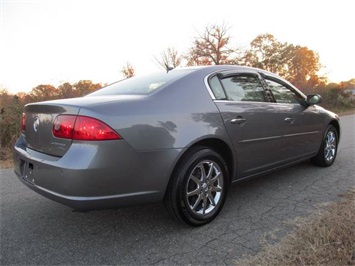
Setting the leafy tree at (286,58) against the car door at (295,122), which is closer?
the car door at (295,122)

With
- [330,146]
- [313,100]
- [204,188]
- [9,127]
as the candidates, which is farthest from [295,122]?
[9,127]

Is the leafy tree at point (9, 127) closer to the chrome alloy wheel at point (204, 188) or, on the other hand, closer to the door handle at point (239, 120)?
the chrome alloy wheel at point (204, 188)

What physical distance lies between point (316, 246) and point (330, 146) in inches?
127

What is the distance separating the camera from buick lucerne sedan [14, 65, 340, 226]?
7.31 ft

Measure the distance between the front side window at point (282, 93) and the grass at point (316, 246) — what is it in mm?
1713

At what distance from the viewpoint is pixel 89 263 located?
2.25m

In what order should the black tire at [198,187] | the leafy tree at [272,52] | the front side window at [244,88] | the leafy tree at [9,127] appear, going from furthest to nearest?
1. the leafy tree at [272,52]
2. the leafy tree at [9,127]
3. the front side window at [244,88]
4. the black tire at [198,187]

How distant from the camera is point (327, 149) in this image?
15.9 feet

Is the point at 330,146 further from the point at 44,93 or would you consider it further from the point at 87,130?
the point at 44,93

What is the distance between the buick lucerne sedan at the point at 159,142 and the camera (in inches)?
87.7

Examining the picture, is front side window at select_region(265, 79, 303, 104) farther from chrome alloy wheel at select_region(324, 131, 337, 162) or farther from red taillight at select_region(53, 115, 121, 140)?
red taillight at select_region(53, 115, 121, 140)

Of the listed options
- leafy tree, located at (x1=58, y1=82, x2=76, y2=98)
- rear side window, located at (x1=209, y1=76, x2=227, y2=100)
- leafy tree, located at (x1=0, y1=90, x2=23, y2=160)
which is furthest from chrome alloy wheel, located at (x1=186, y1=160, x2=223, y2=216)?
leafy tree, located at (x1=58, y1=82, x2=76, y2=98)

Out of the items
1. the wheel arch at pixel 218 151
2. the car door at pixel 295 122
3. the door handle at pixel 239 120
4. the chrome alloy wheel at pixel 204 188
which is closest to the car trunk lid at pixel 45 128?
the wheel arch at pixel 218 151

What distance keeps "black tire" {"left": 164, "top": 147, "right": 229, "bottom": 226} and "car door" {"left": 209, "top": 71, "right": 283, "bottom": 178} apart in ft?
1.05
